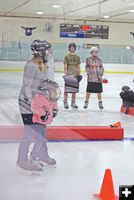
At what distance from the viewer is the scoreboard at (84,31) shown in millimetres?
4166

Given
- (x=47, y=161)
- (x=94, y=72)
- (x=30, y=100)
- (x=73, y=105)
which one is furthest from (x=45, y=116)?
(x=73, y=105)

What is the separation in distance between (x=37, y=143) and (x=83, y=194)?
0.53m

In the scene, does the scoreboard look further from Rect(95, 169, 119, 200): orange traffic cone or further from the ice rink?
Rect(95, 169, 119, 200): orange traffic cone

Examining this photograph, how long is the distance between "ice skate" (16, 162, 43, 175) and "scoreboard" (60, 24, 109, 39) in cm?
185

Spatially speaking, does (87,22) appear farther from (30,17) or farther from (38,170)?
(38,170)

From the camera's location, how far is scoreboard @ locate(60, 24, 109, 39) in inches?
164

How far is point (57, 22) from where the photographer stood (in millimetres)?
4020

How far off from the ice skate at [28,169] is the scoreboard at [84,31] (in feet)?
6.07

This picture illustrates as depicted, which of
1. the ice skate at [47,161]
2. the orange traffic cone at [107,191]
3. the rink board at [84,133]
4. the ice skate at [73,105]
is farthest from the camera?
the ice skate at [73,105]

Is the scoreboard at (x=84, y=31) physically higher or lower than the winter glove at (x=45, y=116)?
higher

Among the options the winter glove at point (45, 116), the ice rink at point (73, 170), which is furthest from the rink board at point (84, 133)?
the winter glove at point (45, 116)

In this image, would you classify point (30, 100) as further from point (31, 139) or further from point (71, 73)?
point (71, 73)

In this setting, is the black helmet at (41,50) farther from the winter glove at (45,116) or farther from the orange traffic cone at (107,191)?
the orange traffic cone at (107,191)

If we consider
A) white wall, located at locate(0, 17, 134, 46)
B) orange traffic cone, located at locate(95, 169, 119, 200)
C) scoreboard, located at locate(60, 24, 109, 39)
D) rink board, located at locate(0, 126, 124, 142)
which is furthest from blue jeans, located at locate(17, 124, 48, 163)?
scoreboard, located at locate(60, 24, 109, 39)
